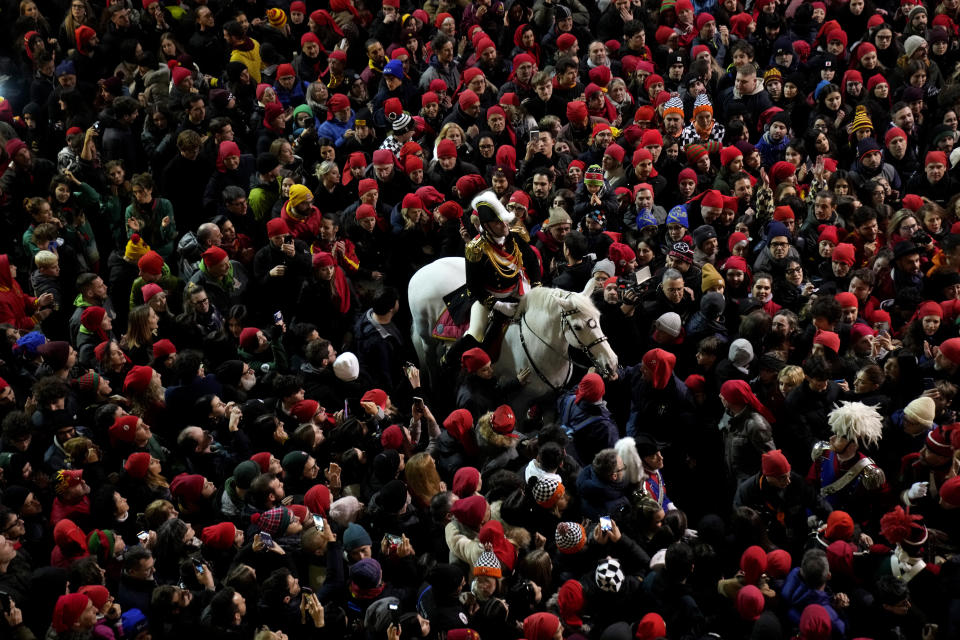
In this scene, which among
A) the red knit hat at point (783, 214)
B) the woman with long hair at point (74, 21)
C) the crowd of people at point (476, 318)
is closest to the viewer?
the crowd of people at point (476, 318)

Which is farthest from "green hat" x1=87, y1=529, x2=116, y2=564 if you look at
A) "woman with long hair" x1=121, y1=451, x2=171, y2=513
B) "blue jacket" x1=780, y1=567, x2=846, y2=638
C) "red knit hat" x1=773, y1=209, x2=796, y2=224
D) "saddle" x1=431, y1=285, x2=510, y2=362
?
"red knit hat" x1=773, y1=209, x2=796, y2=224

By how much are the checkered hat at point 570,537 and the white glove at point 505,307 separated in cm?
277

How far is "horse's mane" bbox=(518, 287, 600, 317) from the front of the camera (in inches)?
413

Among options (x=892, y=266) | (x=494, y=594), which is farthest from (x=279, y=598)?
(x=892, y=266)

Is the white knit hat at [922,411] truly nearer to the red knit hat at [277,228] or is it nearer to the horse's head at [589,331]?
the horse's head at [589,331]

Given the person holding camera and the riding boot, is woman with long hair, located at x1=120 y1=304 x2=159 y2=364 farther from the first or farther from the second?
the riding boot

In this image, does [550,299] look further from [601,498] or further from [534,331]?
[601,498]

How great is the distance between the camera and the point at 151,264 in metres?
12.2

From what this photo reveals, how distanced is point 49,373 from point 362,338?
3091mm

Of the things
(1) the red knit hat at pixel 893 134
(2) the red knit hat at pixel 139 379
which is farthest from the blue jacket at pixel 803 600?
(1) the red knit hat at pixel 893 134

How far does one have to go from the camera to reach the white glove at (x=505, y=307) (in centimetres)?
1099

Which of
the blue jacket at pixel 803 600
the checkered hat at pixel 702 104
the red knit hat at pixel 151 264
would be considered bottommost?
the blue jacket at pixel 803 600

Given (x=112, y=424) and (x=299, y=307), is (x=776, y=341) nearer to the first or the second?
(x=299, y=307)

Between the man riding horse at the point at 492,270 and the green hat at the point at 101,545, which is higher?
the man riding horse at the point at 492,270
